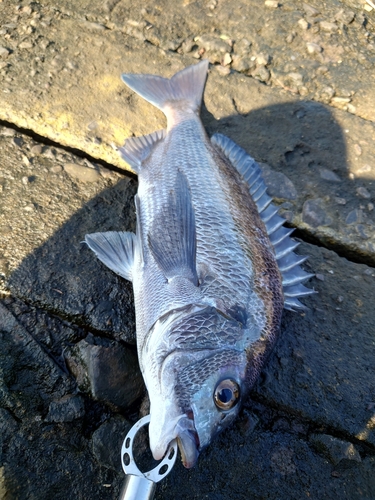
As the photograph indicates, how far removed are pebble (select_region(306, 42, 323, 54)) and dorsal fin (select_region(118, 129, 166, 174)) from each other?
1.80m

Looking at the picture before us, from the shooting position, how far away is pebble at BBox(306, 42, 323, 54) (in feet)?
12.5

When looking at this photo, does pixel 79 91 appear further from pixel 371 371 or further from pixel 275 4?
pixel 371 371

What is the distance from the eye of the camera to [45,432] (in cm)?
205

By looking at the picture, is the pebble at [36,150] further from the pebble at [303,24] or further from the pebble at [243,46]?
the pebble at [303,24]

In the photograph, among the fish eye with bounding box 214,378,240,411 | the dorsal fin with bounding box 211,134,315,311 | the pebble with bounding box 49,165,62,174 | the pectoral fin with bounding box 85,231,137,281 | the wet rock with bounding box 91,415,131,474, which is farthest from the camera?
the pebble with bounding box 49,165,62,174

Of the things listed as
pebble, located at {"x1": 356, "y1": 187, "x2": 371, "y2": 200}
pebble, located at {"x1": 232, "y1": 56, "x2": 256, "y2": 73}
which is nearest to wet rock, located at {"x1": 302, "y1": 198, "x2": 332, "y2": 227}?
pebble, located at {"x1": 356, "y1": 187, "x2": 371, "y2": 200}

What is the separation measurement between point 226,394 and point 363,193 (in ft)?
Answer: 6.58

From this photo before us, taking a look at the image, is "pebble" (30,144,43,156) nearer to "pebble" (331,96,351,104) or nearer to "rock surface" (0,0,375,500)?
"rock surface" (0,0,375,500)

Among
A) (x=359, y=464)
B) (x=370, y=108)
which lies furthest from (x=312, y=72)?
(x=359, y=464)

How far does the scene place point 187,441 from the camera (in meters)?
1.65

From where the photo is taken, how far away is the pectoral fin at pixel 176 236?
85.3 inches

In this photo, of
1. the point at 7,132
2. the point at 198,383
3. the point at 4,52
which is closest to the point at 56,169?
the point at 7,132

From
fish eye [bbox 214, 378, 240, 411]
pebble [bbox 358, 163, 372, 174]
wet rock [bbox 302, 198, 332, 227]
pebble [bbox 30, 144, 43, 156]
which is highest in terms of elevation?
pebble [bbox 30, 144, 43, 156]

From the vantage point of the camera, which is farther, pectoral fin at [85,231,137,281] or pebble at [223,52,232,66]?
pebble at [223,52,232,66]
